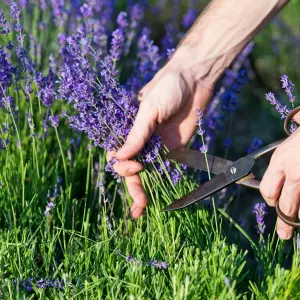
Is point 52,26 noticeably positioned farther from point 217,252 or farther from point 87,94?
point 217,252

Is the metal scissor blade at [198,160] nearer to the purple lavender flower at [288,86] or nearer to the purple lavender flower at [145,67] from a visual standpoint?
the purple lavender flower at [288,86]

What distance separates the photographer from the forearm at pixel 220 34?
8.96 ft

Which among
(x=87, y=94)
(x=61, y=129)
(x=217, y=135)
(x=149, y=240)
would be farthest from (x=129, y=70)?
(x=149, y=240)

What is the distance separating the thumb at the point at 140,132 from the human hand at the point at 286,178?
54 centimetres

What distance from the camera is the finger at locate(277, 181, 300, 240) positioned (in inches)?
87.9

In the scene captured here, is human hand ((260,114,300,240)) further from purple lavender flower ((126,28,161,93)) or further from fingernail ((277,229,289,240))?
purple lavender flower ((126,28,161,93))

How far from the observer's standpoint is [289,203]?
7.45 ft

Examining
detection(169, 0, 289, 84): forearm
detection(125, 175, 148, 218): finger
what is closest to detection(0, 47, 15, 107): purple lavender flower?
detection(125, 175, 148, 218): finger

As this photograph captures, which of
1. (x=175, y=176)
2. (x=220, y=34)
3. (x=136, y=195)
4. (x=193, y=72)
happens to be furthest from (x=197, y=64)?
(x=136, y=195)

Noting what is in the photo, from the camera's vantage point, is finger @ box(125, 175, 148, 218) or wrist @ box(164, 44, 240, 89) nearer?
finger @ box(125, 175, 148, 218)

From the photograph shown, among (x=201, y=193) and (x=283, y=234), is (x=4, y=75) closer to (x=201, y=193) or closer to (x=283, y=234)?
(x=201, y=193)

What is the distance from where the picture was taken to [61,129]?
3514 mm

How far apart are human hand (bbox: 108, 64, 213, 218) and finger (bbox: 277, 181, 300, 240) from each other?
594mm

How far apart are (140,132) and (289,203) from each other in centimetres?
68
